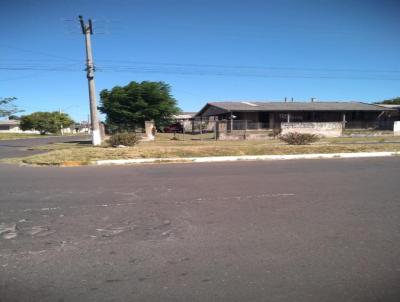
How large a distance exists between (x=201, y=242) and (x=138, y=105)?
1423 inches

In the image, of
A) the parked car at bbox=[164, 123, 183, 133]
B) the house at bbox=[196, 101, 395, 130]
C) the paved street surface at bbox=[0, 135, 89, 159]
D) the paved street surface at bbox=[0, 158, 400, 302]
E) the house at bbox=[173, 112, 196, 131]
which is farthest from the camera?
the parked car at bbox=[164, 123, 183, 133]

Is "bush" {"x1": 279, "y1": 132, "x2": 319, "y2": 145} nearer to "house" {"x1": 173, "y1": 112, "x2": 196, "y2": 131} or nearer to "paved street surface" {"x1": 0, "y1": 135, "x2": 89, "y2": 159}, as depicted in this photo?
"paved street surface" {"x1": 0, "y1": 135, "x2": 89, "y2": 159}

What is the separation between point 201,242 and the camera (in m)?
4.84

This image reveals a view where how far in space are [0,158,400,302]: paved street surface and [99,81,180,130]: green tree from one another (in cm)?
3100

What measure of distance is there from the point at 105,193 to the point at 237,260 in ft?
16.1

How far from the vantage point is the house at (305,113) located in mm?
41000

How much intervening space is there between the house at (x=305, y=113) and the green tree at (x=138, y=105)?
15.8 feet

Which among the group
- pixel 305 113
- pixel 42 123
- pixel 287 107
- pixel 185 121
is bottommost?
pixel 185 121

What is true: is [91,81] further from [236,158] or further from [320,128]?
[320,128]

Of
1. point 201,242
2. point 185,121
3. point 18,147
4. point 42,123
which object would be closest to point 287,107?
point 185,121

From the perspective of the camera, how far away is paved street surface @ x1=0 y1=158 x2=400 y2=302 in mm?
3522

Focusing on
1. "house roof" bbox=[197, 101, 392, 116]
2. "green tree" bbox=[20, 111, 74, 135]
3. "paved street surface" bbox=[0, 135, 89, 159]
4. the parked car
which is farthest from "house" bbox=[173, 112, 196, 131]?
"green tree" bbox=[20, 111, 74, 135]

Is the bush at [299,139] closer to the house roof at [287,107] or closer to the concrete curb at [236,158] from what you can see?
the concrete curb at [236,158]

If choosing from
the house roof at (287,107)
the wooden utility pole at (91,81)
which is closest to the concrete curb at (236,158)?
the wooden utility pole at (91,81)
